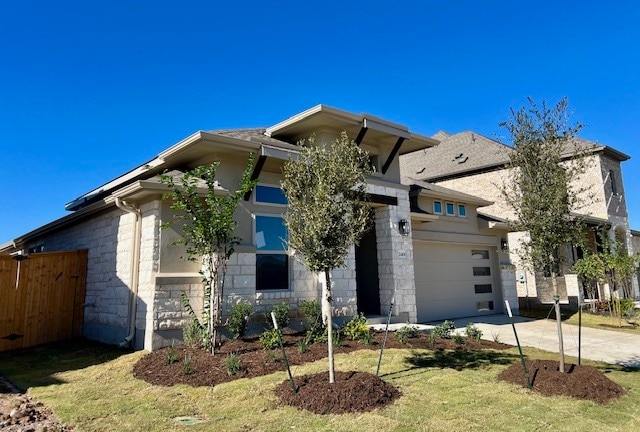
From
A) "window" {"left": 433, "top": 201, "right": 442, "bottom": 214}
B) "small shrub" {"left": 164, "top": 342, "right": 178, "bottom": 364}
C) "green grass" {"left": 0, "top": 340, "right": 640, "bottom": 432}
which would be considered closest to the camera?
"green grass" {"left": 0, "top": 340, "right": 640, "bottom": 432}

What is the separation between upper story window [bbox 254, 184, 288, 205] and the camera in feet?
31.3

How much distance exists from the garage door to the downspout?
8.27m

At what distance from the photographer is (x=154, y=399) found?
17.0 feet

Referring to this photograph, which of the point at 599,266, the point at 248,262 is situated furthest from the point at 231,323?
the point at 599,266

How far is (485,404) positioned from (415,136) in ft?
27.6

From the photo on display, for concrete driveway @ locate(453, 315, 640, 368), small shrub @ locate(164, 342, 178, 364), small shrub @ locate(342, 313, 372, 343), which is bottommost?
concrete driveway @ locate(453, 315, 640, 368)

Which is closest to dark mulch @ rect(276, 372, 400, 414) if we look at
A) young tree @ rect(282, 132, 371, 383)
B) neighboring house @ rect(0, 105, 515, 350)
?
young tree @ rect(282, 132, 371, 383)

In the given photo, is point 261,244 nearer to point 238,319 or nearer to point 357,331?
point 238,319

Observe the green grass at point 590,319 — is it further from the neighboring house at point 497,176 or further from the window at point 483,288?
the neighboring house at point 497,176

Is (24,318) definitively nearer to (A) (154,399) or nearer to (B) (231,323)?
(B) (231,323)

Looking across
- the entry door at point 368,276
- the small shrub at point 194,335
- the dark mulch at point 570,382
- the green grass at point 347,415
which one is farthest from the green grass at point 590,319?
the small shrub at point 194,335

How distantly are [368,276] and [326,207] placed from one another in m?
7.48

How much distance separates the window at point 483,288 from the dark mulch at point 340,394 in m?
10.3

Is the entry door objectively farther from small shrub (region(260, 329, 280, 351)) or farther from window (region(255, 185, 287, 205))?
small shrub (region(260, 329, 280, 351))
